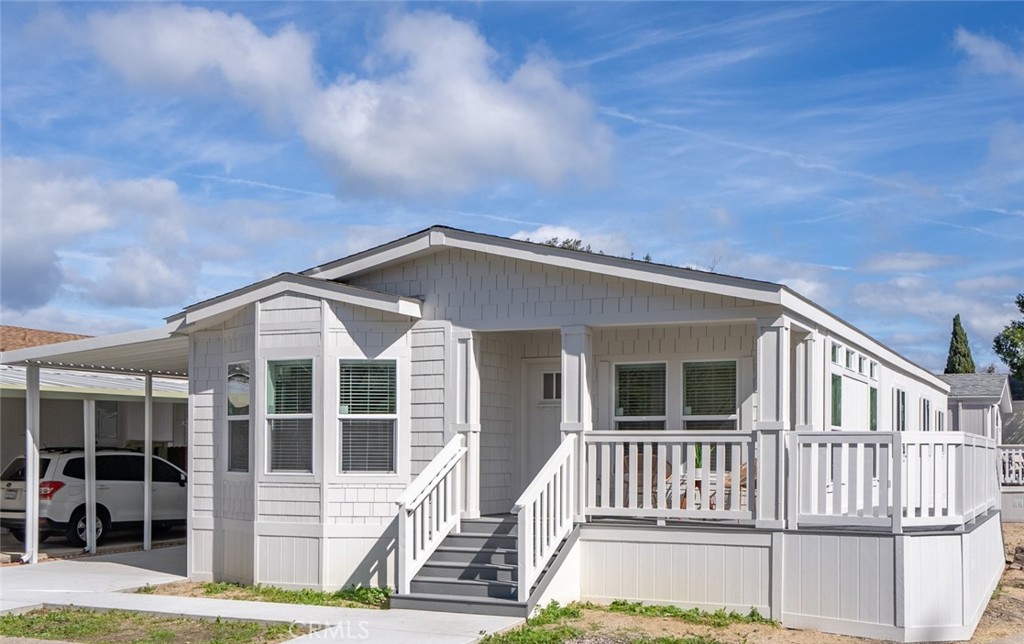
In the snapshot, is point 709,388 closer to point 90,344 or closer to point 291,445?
point 291,445

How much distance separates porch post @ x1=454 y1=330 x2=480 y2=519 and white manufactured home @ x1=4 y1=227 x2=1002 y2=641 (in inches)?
1.0

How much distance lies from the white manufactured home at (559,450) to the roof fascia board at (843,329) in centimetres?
8

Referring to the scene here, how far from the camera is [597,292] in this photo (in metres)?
11.8

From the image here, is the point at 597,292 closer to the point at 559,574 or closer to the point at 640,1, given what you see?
the point at 559,574

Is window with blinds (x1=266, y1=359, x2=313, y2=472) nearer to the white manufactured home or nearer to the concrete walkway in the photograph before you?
the white manufactured home

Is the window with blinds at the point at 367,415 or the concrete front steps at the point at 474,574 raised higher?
the window with blinds at the point at 367,415

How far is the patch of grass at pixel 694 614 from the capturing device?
10641 millimetres

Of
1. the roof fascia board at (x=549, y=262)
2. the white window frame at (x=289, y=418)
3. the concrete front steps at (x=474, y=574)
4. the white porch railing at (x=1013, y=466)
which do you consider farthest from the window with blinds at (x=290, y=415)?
the white porch railing at (x=1013, y=466)

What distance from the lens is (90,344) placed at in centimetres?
1475

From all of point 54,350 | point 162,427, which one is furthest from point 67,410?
point 54,350

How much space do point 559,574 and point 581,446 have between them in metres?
1.41

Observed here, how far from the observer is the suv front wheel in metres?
17.3

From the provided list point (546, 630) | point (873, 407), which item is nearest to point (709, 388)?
point (546, 630)
